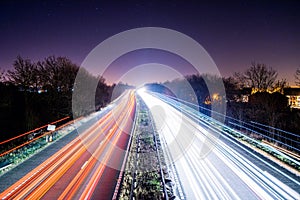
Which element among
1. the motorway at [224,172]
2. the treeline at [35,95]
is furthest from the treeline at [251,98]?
the treeline at [35,95]

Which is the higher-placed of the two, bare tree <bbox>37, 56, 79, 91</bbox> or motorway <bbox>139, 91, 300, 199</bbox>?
bare tree <bbox>37, 56, 79, 91</bbox>

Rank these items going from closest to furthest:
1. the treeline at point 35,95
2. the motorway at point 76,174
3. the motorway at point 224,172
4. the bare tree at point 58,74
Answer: the motorway at point 224,172, the motorway at point 76,174, the treeline at point 35,95, the bare tree at point 58,74

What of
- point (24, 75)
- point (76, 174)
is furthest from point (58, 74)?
point (76, 174)

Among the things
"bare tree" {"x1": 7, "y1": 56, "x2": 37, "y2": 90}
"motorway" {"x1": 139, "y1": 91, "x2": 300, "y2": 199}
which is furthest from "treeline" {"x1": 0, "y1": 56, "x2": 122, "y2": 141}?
"motorway" {"x1": 139, "y1": 91, "x2": 300, "y2": 199}

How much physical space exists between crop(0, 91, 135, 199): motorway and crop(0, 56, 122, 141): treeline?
348 inches

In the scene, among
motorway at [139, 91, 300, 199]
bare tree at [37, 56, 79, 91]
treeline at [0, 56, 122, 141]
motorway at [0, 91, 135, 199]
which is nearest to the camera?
motorway at [139, 91, 300, 199]

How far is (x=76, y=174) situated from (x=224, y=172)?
678 centimetres

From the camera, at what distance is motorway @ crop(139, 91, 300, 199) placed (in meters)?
8.97

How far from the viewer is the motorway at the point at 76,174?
10.1m

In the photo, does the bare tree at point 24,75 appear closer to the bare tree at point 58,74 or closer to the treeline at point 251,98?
the bare tree at point 58,74

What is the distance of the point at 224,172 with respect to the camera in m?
10.9

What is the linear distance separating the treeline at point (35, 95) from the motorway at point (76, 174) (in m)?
8.83

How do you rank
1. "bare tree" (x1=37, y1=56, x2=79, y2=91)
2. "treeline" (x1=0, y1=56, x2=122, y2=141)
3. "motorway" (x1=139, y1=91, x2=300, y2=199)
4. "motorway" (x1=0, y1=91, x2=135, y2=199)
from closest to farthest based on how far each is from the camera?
"motorway" (x1=139, y1=91, x2=300, y2=199) → "motorway" (x1=0, y1=91, x2=135, y2=199) → "treeline" (x1=0, y1=56, x2=122, y2=141) → "bare tree" (x1=37, y1=56, x2=79, y2=91)

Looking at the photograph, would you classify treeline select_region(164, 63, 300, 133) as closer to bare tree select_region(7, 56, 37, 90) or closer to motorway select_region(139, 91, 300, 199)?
motorway select_region(139, 91, 300, 199)
